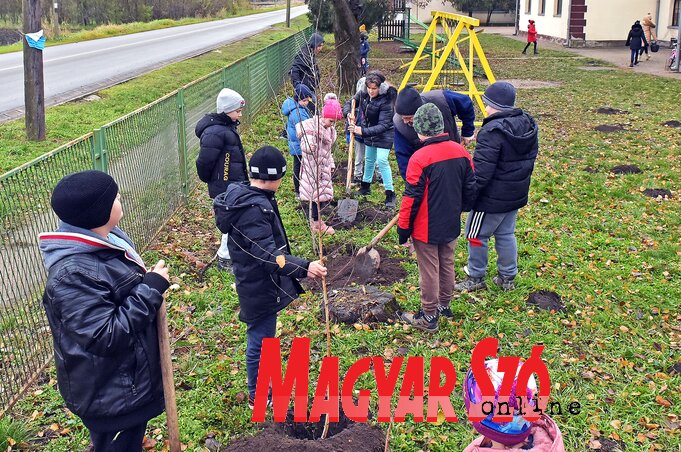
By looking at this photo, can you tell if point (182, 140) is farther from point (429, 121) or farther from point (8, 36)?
point (8, 36)

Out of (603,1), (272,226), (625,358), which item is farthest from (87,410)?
(603,1)

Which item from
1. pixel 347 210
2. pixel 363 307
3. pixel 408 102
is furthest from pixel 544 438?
pixel 347 210

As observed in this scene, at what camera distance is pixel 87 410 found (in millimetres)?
2674

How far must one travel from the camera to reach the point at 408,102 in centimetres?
582

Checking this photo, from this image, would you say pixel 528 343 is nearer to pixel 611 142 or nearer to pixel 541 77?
pixel 611 142

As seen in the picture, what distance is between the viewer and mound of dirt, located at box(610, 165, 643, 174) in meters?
9.27

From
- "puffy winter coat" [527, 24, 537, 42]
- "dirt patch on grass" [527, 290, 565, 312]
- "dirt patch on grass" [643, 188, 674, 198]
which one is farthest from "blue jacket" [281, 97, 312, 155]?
"puffy winter coat" [527, 24, 537, 42]

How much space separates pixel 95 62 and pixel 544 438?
790 inches

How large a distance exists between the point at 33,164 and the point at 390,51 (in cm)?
2593

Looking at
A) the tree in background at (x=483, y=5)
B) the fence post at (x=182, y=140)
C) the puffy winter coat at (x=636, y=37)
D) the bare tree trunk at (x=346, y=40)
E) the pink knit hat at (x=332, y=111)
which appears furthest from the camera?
the tree in background at (x=483, y=5)

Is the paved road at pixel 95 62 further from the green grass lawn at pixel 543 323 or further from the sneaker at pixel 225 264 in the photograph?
the green grass lawn at pixel 543 323

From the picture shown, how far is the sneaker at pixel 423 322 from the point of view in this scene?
16.5ft

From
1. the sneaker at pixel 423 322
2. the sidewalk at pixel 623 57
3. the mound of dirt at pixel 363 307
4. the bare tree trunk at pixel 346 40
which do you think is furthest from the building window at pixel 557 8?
the sneaker at pixel 423 322

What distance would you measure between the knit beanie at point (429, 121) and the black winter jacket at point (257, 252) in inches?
54.4
